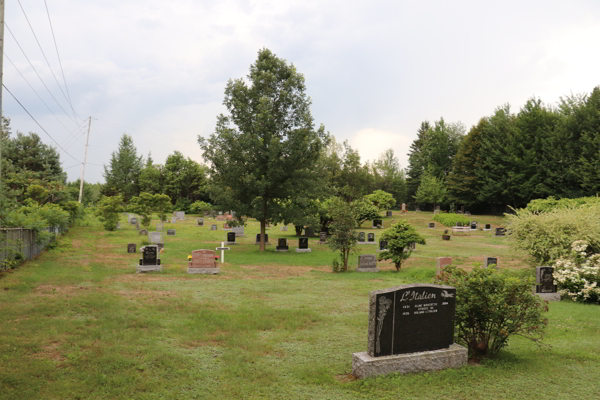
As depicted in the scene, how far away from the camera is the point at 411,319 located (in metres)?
6.75

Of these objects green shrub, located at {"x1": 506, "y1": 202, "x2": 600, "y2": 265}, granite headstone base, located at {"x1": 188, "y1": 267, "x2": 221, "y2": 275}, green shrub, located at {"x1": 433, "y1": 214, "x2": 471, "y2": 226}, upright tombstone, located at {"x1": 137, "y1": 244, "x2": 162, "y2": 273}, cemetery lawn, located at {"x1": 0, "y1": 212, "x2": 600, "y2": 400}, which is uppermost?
green shrub, located at {"x1": 433, "y1": 214, "x2": 471, "y2": 226}

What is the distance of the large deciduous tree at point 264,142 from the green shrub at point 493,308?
1804cm

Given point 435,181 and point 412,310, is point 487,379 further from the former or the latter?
point 435,181

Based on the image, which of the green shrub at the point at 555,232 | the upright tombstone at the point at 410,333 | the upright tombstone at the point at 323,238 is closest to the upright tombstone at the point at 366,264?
the green shrub at the point at 555,232

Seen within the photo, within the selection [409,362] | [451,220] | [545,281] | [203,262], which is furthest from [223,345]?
[451,220]

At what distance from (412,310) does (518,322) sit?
195cm

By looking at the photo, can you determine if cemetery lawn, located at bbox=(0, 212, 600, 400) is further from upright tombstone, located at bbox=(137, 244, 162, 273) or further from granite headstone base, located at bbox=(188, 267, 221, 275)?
granite headstone base, located at bbox=(188, 267, 221, 275)

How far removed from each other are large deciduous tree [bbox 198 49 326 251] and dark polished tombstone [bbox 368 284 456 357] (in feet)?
59.6

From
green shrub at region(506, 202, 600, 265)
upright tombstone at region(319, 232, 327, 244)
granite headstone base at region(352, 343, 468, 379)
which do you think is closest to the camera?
granite headstone base at region(352, 343, 468, 379)

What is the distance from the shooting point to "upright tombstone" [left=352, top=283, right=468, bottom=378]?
21.4 feet

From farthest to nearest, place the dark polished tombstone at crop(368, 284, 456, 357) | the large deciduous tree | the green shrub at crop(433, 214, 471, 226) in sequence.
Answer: the green shrub at crop(433, 214, 471, 226) → the large deciduous tree → the dark polished tombstone at crop(368, 284, 456, 357)

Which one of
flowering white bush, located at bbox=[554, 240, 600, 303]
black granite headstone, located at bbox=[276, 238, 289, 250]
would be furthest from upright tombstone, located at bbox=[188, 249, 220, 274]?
flowering white bush, located at bbox=[554, 240, 600, 303]

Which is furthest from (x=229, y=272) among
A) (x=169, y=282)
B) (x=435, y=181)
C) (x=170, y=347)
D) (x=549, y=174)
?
(x=435, y=181)

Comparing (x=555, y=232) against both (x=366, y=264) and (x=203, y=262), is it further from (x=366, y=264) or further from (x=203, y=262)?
(x=203, y=262)
